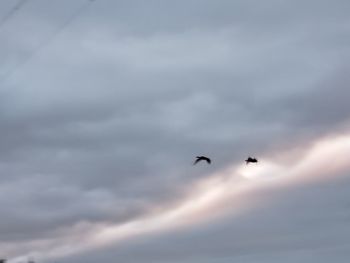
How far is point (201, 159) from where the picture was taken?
156ft

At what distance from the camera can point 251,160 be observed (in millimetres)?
51781

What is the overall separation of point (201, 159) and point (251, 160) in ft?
43.0

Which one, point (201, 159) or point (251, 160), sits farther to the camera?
point (251, 160)
